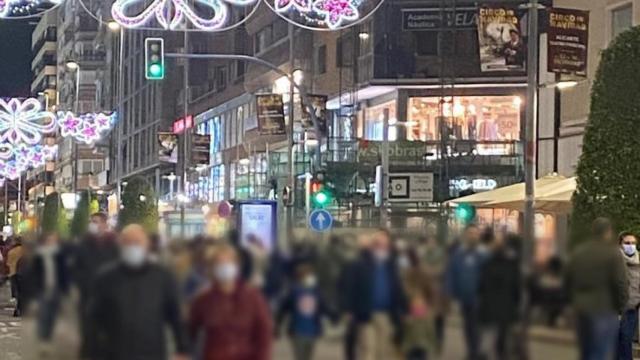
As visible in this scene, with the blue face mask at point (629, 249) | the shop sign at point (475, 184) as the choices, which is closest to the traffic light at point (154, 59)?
the shop sign at point (475, 184)

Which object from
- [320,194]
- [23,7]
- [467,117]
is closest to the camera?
Answer: [23,7]

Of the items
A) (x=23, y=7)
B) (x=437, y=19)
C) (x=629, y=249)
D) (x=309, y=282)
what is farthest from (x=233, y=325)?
(x=437, y=19)

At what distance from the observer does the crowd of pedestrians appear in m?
3.60

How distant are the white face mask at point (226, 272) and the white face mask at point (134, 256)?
0.75 feet

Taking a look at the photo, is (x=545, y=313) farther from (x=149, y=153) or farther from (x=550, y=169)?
(x=149, y=153)

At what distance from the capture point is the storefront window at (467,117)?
5081 cm

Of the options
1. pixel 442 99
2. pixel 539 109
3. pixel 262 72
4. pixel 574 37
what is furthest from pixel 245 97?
pixel 574 37

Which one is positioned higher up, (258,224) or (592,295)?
(258,224)

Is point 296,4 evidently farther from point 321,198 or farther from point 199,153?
point 199,153

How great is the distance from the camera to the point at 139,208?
618cm

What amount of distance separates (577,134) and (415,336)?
31518 mm

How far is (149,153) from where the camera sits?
68250mm

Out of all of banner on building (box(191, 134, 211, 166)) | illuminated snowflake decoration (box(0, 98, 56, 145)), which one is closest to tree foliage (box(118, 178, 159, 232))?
illuminated snowflake decoration (box(0, 98, 56, 145))

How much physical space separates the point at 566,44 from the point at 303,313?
19.0 meters
